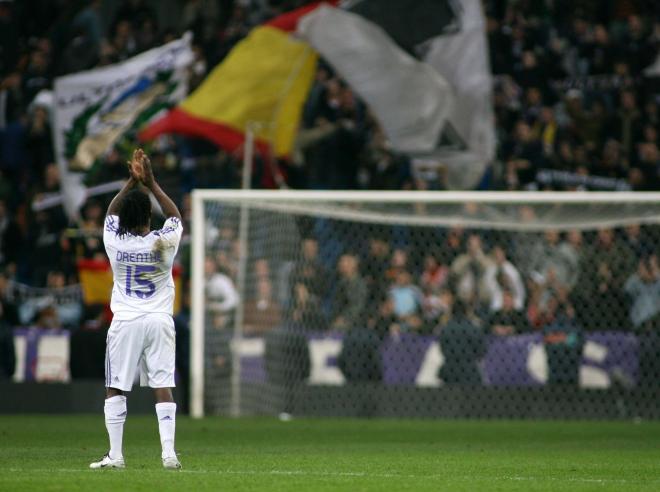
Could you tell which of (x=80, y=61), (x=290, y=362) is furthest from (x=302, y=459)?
(x=80, y=61)

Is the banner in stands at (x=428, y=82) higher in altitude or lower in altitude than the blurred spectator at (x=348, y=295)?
higher

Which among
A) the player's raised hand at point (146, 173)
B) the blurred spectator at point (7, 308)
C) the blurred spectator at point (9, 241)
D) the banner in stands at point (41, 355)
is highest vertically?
the player's raised hand at point (146, 173)

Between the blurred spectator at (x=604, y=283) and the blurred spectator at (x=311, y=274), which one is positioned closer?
the blurred spectator at (x=604, y=283)

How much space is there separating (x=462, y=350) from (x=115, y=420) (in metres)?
9.48

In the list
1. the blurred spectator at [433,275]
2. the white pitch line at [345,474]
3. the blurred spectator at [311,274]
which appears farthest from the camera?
the blurred spectator at [433,275]

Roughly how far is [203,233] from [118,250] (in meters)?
9.25

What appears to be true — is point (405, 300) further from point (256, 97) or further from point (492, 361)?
point (256, 97)

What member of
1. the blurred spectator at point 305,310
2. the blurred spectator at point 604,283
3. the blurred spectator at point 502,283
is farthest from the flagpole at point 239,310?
the blurred spectator at point 604,283

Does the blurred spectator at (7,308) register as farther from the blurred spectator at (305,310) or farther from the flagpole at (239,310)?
the blurred spectator at (305,310)

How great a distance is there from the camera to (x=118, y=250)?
10.0m

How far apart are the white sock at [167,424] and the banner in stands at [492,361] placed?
896 centimetres

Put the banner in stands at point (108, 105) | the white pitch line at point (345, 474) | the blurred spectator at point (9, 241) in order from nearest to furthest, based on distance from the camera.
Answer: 1. the white pitch line at point (345, 474)
2. the banner in stands at point (108, 105)
3. the blurred spectator at point (9, 241)

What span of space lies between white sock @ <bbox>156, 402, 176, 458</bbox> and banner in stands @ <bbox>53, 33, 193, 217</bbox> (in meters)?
12.4

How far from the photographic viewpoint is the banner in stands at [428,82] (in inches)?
841
